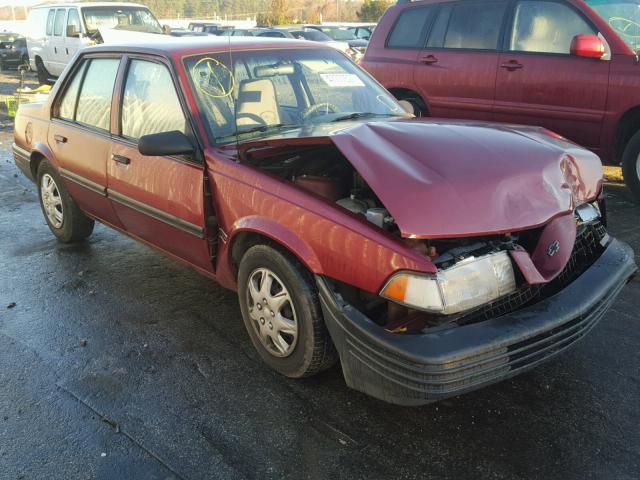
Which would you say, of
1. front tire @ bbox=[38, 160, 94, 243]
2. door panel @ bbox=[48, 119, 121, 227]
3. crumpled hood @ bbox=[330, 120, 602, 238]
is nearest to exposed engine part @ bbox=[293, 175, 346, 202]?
crumpled hood @ bbox=[330, 120, 602, 238]

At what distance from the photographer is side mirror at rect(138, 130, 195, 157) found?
3.24 metres

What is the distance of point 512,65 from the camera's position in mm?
6219

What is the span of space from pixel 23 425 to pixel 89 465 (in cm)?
52

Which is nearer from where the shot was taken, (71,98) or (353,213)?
(353,213)

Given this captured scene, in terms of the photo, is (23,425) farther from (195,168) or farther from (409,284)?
(409,284)

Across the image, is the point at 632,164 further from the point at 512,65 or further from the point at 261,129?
the point at 261,129

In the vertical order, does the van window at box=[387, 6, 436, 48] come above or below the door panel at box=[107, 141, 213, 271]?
above

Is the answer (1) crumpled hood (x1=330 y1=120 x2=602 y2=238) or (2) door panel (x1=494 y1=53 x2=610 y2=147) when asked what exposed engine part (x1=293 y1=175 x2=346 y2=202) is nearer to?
(1) crumpled hood (x1=330 y1=120 x2=602 y2=238)

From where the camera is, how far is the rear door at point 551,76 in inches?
228

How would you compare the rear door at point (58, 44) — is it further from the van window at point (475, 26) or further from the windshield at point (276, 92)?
the windshield at point (276, 92)

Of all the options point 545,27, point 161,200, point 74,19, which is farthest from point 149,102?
point 74,19

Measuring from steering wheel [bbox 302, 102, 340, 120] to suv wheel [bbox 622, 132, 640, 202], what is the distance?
3307 millimetres

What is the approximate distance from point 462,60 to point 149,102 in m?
3.88

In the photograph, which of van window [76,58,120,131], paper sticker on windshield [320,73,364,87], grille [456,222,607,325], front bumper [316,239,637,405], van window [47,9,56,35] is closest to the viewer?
front bumper [316,239,637,405]
